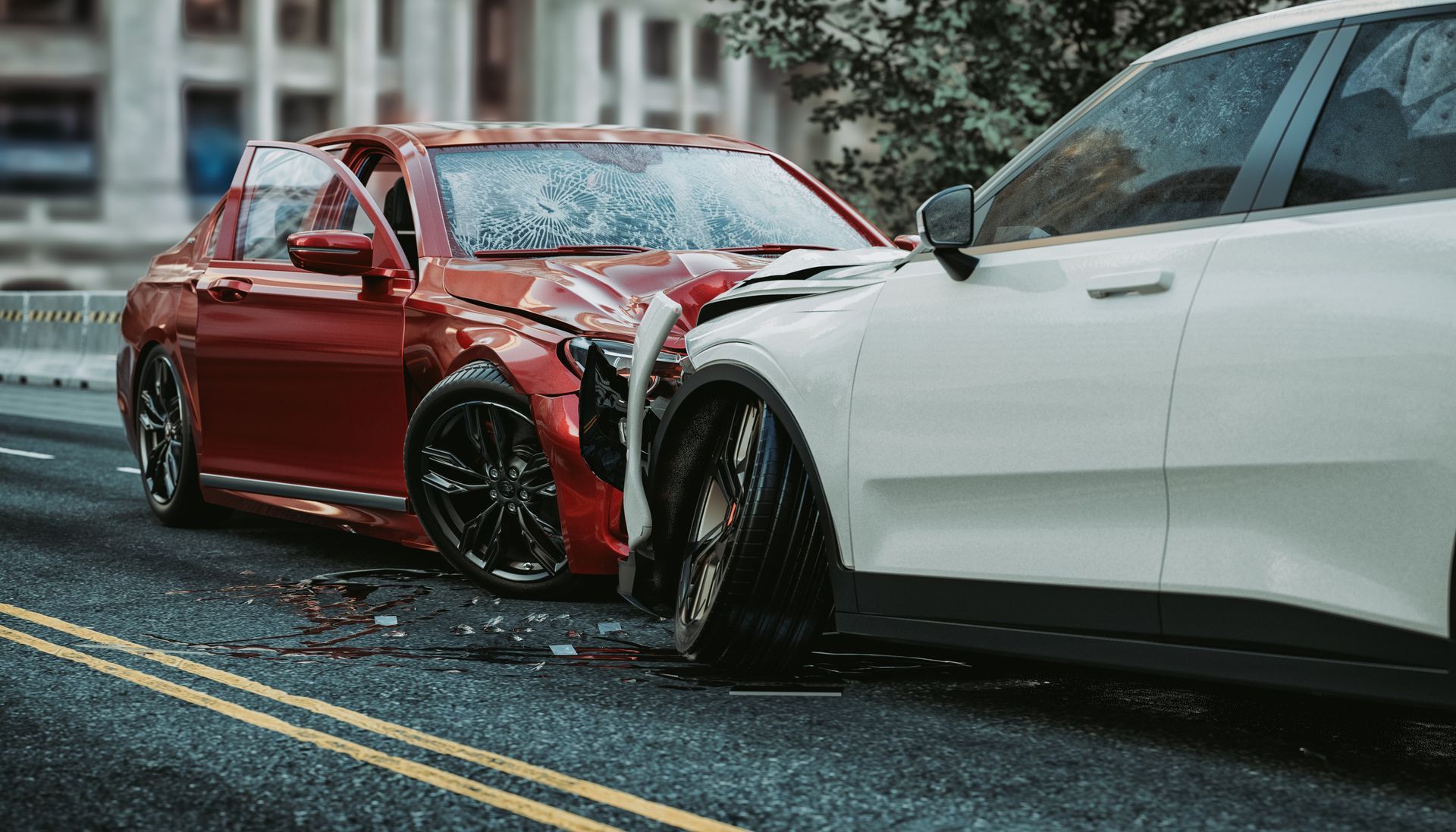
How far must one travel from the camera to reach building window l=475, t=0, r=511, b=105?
45.0 meters

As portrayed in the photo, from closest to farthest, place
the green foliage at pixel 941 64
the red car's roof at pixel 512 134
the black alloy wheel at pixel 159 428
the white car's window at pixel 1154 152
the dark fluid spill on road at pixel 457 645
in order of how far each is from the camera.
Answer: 1. the white car's window at pixel 1154 152
2. the dark fluid spill on road at pixel 457 645
3. the red car's roof at pixel 512 134
4. the black alloy wheel at pixel 159 428
5. the green foliage at pixel 941 64

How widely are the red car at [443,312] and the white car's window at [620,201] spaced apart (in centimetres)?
1

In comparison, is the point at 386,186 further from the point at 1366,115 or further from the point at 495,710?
the point at 1366,115

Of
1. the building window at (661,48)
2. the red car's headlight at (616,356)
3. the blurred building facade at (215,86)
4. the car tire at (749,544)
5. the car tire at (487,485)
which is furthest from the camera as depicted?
the building window at (661,48)

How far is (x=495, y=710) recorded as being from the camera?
5.23 m

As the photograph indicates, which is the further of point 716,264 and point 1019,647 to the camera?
point 716,264

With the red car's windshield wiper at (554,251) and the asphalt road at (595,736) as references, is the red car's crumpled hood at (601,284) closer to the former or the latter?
the red car's windshield wiper at (554,251)

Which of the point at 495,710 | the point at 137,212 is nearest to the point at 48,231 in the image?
the point at 137,212

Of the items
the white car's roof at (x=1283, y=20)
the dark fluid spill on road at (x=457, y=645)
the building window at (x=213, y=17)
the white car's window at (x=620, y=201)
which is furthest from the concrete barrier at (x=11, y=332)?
the white car's roof at (x=1283, y=20)

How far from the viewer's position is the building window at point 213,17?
135ft

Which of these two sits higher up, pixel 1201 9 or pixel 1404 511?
pixel 1201 9

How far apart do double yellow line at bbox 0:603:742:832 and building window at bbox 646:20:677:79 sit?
4257cm

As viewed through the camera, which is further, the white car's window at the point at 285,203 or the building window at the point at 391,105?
the building window at the point at 391,105

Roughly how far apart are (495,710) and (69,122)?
1489 inches
